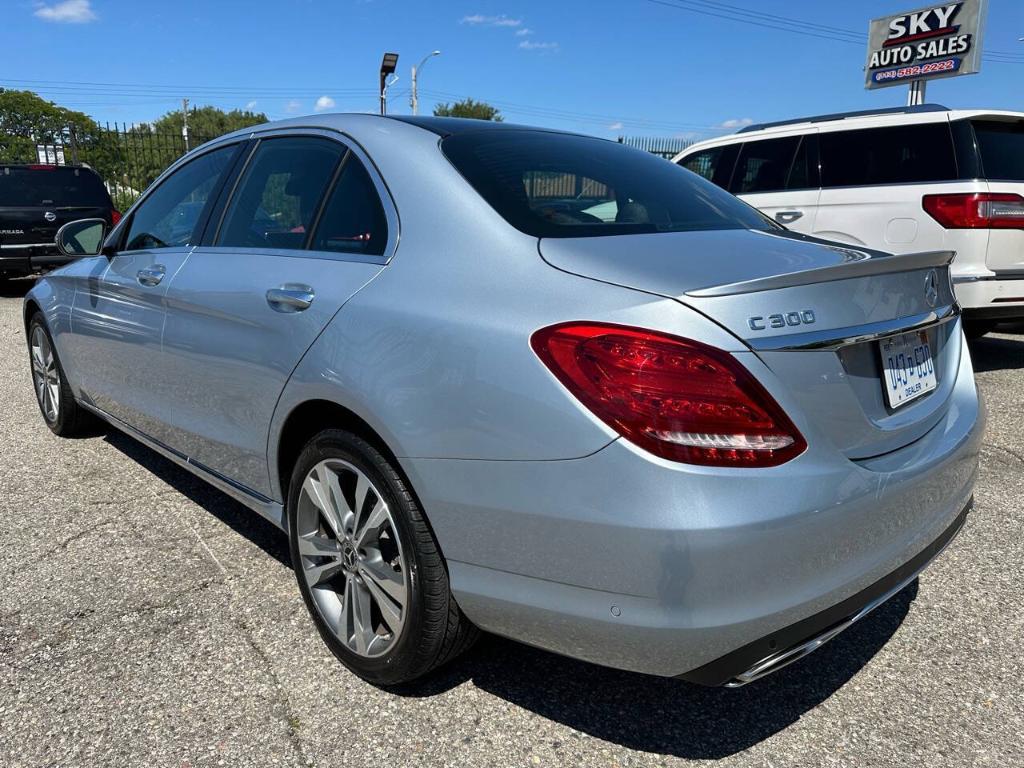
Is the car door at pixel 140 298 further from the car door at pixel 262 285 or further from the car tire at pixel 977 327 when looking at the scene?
the car tire at pixel 977 327

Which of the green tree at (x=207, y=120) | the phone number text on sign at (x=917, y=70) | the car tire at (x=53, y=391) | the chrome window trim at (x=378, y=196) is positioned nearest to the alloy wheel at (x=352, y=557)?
the chrome window trim at (x=378, y=196)

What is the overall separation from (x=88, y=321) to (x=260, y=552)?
1.58 meters

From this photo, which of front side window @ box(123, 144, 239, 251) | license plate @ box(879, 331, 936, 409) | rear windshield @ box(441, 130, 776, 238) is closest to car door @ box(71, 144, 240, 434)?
front side window @ box(123, 144, 239, 251)

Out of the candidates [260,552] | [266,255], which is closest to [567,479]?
[266,255]

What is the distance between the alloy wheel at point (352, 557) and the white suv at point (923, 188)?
12.9 feet

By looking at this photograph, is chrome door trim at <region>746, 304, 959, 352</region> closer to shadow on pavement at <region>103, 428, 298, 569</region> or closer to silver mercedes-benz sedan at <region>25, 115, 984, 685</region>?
silver mercedes-benz sedan at <region>25, 115, 984, 685</region>

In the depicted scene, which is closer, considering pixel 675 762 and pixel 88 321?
pixel 675 762

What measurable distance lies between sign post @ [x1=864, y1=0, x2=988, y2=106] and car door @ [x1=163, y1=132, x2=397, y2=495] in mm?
19872

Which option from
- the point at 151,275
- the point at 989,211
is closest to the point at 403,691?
the point at 151,275

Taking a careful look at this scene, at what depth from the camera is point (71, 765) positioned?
196 cm

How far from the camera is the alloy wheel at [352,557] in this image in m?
2.12

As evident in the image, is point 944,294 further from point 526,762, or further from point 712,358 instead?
point 526,762

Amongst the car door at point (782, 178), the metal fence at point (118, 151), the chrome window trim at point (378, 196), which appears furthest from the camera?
the metal fence at point (118, 151)

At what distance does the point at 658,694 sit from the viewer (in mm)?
2270
